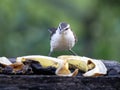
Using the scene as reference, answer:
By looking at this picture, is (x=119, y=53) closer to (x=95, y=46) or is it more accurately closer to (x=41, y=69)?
(x=95, y=46)

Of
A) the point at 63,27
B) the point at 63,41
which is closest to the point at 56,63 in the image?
the point at 63,27

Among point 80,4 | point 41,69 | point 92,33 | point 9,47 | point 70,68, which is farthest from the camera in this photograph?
point 92,33

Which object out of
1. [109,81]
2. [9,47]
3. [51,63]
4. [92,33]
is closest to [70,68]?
[51,63]

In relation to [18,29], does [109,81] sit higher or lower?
lower

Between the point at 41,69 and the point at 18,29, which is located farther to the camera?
the point at 18,29

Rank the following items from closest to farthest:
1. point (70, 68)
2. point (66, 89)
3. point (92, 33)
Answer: point (66, 89) → point (70, 68) → point (92, 33)

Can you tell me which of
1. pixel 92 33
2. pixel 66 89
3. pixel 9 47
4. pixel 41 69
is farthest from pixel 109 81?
pixel 92 33
